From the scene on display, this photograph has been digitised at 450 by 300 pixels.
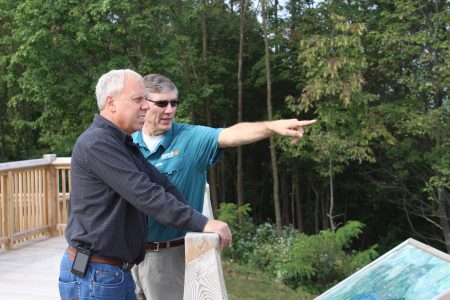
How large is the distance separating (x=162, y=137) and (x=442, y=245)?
669 inches

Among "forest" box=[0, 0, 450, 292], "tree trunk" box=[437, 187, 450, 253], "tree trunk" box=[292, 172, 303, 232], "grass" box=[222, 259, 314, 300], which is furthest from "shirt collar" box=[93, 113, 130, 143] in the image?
"tree trunk" box=[292, 172, 303, 232]

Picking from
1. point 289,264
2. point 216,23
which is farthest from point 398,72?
point 289,264

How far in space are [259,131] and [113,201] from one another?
0.88m

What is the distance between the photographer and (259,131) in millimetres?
2625

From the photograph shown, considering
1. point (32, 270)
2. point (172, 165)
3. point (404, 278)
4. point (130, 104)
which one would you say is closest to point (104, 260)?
point (130, 104)

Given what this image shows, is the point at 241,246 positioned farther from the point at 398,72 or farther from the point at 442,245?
the point at 442,245

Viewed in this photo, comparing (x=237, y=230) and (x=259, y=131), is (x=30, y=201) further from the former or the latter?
(x=237, y=230)

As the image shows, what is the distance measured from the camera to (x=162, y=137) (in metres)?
2.80

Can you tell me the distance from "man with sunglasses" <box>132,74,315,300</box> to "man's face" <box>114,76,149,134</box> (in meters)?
0.61

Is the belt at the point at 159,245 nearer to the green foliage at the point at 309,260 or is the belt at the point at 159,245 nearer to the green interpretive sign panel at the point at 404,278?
the green interpretive sign panel at the point at 404,278

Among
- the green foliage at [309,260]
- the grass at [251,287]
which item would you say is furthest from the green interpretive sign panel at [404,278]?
the green foliage at [309,260]

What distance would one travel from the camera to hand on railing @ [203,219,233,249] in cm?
183

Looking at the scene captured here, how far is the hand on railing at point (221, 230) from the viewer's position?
183cm

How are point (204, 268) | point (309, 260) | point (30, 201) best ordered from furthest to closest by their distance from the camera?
point (309, 260) → point (30, 201) → point (204, 268)
